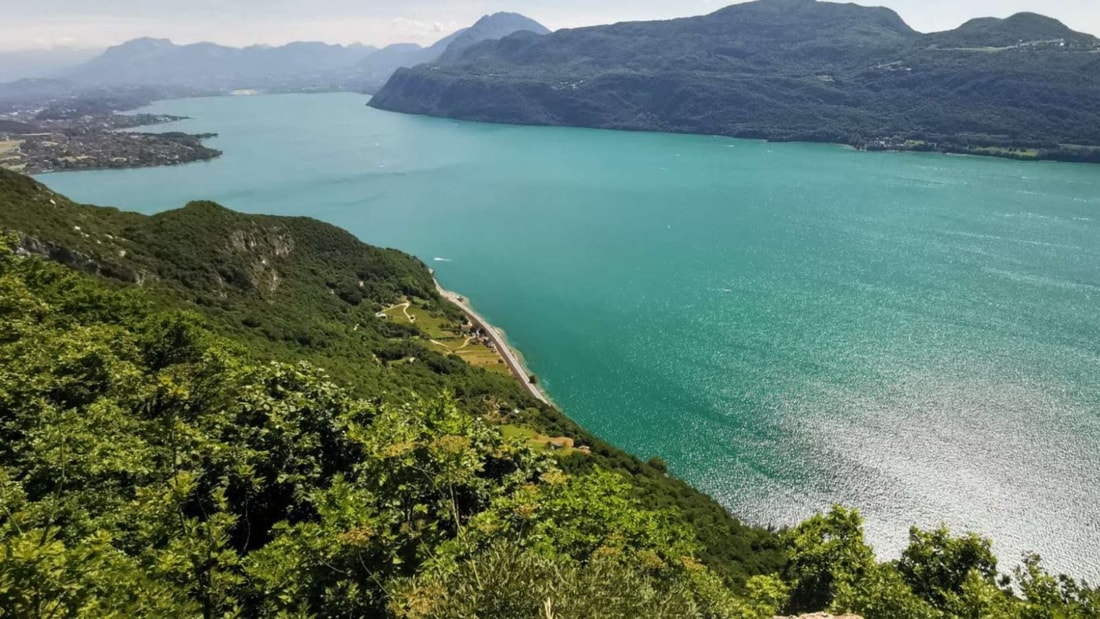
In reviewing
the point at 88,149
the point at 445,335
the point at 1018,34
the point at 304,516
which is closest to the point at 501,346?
the point at 445,335

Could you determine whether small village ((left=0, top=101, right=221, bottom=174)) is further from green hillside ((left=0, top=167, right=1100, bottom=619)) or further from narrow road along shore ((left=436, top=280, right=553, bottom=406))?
green hillside ((left=0, top=167, right=1100, bottom=619))

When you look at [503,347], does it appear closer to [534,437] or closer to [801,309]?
[534,437]

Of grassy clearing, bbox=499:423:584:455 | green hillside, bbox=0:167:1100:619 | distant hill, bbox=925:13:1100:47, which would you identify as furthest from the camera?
distant hill, bbox=925:13:1100:47

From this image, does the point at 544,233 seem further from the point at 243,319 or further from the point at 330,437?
the point at 330,437

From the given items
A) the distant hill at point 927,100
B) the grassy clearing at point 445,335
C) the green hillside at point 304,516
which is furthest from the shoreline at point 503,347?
the distant hill at point 927,100

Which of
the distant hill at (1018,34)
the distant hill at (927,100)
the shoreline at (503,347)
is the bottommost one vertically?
the shoreline at (503,347)

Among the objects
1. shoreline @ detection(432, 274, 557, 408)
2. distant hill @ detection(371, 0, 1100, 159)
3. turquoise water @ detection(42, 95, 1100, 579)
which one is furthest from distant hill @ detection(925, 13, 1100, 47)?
shoreline @ detection(432, 274, 557, 408)

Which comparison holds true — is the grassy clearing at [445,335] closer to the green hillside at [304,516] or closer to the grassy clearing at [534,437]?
the grassy clearing at [534,437]

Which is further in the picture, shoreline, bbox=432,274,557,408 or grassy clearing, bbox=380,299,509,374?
grassy clearing, bbox=380,299,509,374

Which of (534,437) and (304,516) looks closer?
(304,516)
